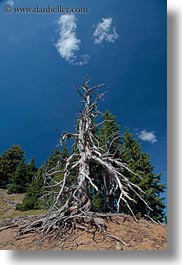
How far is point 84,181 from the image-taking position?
430 centimetres

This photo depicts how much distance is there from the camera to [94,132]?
15.3 ft

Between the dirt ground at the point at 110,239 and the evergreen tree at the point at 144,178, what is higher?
the evergreen tree at the point at 144,178

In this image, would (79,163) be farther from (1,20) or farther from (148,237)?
(1,20)

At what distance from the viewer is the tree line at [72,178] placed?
431 centimetres

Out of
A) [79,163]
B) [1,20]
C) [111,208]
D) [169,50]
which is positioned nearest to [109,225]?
[111,208]

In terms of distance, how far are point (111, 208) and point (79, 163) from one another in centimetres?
63

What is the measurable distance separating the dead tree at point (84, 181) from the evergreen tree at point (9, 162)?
360mm

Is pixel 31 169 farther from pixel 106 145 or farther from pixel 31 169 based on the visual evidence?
pixel 106 145

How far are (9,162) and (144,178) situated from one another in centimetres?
150

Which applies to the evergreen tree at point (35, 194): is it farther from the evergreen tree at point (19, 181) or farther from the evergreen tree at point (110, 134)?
the evergreen tree at point (110, 134)

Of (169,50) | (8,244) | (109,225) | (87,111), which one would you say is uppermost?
(169,50)

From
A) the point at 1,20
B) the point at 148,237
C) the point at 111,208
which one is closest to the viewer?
the point at 148,237

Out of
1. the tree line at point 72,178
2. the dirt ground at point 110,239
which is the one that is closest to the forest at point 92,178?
the tree line at point 72,178

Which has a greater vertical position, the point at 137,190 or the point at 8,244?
the point at 137,190
